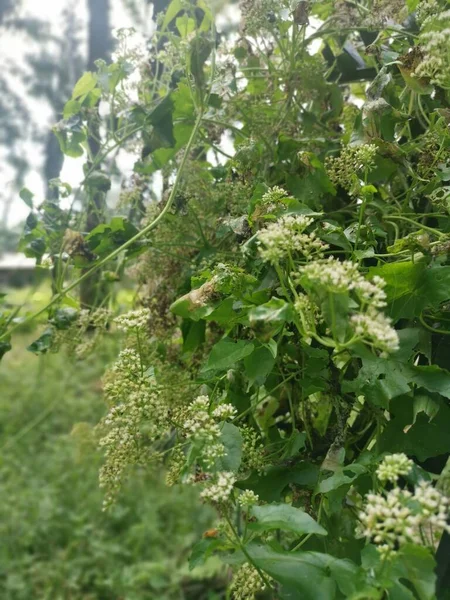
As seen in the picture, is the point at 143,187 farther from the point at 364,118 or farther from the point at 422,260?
the point at 422,260

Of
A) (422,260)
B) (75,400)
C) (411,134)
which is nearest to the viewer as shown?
(422,260)

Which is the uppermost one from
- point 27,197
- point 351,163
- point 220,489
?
point 27,197

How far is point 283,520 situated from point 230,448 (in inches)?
3.1

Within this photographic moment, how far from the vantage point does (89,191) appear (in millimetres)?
866

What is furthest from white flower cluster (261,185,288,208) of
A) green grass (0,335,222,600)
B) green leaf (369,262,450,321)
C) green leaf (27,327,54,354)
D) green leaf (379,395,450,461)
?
green grass (0,335,222,600)

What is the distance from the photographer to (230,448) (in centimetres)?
47

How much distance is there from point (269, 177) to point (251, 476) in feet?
1.17

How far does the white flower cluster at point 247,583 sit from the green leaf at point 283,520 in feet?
0.26

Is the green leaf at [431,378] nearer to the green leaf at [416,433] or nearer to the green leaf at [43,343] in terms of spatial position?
the green leaf at [416,433]

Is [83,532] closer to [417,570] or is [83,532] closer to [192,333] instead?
[192,333]

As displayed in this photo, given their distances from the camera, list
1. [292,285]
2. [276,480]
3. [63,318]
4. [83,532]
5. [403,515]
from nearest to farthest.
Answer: [403,515]
[292,285]
[276,480]
[63,318]
[83,532]

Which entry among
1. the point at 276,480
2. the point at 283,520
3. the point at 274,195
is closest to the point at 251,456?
the point at 276,480

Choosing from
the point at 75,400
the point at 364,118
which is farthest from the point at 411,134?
the point at 75,400

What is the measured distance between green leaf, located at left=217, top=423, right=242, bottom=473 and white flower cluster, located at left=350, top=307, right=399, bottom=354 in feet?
0.47
